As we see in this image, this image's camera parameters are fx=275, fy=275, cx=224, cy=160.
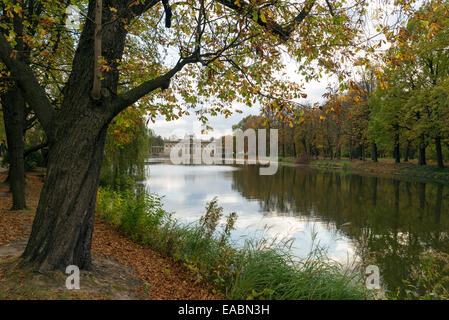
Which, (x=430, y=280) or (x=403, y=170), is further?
(x=403, y=170)

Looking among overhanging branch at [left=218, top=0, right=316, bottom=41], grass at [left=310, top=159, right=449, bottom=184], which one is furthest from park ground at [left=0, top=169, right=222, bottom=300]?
grass at [left=310, top=159, right=449, bottom=184]

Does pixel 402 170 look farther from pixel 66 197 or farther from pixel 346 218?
pixel 66 197

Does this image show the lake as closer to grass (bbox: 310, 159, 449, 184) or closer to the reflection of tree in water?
the reflection of tree in water

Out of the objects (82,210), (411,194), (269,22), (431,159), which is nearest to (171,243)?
(82,210)

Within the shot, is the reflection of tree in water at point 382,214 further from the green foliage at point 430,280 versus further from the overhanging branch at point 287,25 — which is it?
the overhanging branch at point 287,25

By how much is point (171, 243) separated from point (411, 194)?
14.8 meters

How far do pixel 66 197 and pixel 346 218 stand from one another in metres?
9.41

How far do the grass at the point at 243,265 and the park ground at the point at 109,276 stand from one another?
8.4 inches

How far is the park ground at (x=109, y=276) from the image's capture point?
294cm

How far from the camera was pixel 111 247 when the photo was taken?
4.98 m

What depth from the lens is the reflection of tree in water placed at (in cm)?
641

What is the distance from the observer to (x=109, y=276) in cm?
367

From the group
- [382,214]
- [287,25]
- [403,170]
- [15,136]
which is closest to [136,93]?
[287,25]
